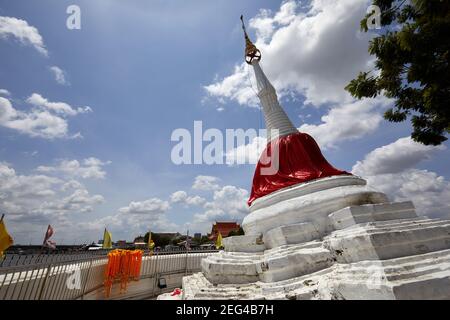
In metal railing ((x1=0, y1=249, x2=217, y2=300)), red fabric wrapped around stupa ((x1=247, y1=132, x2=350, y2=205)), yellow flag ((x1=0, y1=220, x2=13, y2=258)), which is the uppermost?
red fabric wrapped around stupa ((x1=247, y1=132, x2=350, y2=205))

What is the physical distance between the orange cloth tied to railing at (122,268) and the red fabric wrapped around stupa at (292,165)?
583 centimetres

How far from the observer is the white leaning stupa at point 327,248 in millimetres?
3688

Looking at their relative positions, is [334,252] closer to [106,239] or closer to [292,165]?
[292,165]

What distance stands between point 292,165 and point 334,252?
4.15 m

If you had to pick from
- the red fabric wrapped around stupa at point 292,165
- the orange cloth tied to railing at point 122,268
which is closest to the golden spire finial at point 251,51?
the red fabric wrapped around stupa at point 292,165

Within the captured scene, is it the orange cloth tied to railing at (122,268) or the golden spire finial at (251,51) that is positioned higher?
the golden spire finial at (251,51)

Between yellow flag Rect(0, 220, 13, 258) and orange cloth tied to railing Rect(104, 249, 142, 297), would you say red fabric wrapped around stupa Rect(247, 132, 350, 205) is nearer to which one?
orange cloth tied to railing Rect(104, 249, 142, 297)

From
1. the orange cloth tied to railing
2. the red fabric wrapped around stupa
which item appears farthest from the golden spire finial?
the orange cloth tied to railing

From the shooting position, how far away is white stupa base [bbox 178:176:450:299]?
364 centimetres

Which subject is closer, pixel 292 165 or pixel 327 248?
pixel 327 248

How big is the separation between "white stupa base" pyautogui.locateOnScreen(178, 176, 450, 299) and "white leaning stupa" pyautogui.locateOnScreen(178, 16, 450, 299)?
0.02 meters

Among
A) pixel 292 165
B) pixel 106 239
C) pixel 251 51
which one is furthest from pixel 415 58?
pixel 106 239

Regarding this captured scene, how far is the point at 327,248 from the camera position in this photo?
5.08 meters

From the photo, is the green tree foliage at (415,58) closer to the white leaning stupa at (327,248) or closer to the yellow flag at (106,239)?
the white leaning stupa at (327,248)
